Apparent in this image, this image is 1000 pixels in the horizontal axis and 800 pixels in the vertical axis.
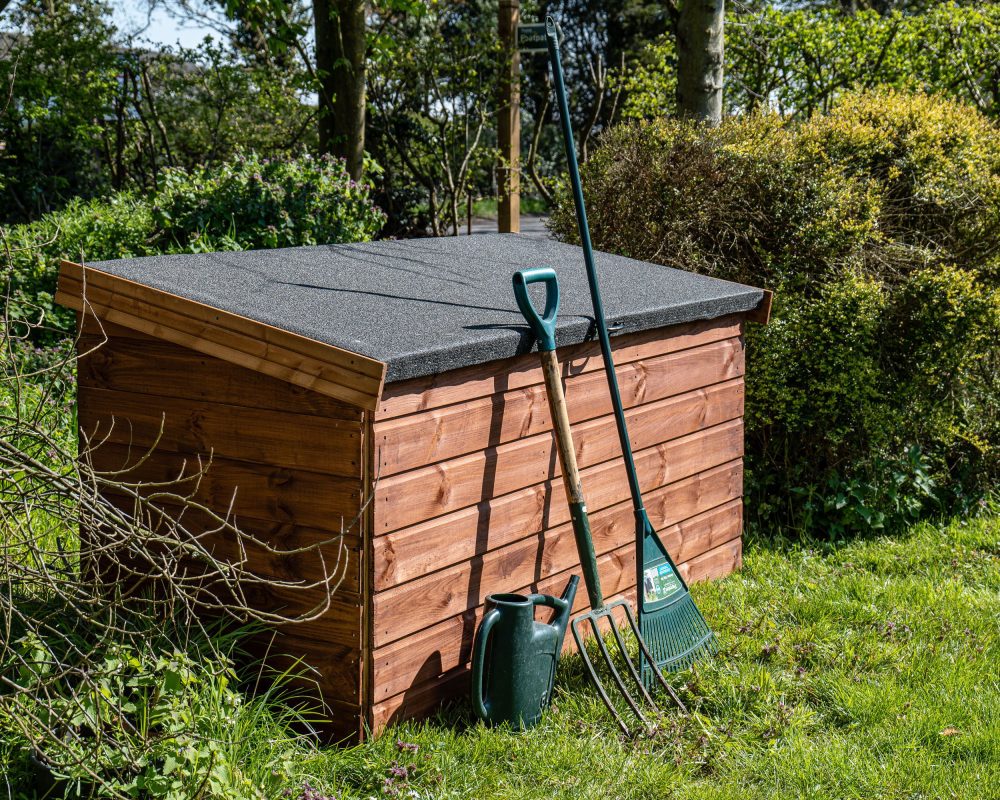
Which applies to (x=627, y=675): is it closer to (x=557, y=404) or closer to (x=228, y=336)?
(x=557, y=404)

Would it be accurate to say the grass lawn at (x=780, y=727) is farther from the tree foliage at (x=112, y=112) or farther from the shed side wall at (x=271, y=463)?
the tree foliage at (x=112, y=112)

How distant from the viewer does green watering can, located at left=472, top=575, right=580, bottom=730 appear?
3.02m

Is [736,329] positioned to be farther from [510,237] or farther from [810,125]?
[810,125]

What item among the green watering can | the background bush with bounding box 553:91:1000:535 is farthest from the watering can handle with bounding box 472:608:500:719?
the background bush with bounding box 553:91:1000:535

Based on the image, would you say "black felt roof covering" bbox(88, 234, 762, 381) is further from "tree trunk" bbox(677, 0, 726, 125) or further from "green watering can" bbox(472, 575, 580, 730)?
"tree trunk" bbox(677, 0, 726, 125)

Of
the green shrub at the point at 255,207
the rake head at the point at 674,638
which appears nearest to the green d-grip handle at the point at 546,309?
the rake head at the point at 674,638

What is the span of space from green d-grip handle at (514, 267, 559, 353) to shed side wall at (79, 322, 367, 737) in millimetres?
660

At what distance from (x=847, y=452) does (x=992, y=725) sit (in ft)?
7.53

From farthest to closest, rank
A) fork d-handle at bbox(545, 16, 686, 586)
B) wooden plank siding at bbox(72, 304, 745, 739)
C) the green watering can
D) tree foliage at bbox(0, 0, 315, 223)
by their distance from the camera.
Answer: tree foliage at bbox(0, 0, 315, 223) < fork d-handle at bbox(545, 16, 686, 586) < the green watering can < wooden plank siding at bbox(72, 304, 745, 739)

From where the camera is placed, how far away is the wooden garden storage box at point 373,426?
9.16ft

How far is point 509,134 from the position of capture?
29.6 feet

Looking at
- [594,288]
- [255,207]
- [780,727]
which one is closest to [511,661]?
[780,727]

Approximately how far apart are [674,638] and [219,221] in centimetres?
393

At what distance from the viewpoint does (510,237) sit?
4906 millimetres
